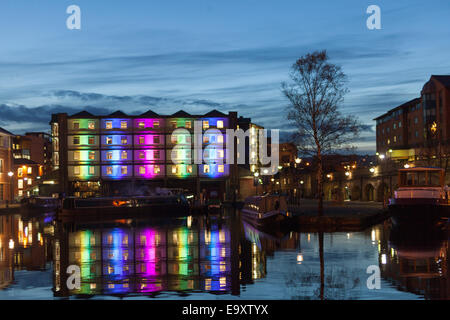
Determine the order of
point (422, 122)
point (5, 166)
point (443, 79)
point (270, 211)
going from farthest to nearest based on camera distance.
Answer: point (422, 122)
point (443, 79)
point (5, 166)
point (270, 211)

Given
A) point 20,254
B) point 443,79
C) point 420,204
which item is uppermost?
point 443,79

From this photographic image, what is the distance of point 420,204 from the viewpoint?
41406 millimetres

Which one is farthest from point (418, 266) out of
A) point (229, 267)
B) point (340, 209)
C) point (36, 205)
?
point (36, 205)

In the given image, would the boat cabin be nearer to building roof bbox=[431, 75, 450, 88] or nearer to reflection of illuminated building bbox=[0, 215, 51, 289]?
reflection of illuminated building bbox=[0, 215, 51, 289]

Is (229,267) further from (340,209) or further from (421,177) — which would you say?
(340,209)

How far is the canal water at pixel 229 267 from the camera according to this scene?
15844 millimetres

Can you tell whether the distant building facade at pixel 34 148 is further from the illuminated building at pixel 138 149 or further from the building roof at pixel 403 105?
the building roof at pixel 403 105

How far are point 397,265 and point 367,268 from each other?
1.20 m

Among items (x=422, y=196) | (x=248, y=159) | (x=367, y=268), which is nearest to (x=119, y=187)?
(x=248, y=159)

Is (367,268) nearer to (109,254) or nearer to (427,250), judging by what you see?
(427,250)

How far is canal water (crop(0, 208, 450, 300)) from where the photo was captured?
15.8 m

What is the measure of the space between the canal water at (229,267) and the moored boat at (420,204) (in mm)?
5877

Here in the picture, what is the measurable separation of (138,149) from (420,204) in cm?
8108

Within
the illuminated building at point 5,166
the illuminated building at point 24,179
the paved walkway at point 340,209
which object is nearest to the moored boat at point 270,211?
the paved walkway at point 340,209
